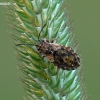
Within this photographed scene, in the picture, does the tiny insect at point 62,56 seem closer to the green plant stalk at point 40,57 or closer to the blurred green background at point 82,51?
the green plant stalk at point 40,57

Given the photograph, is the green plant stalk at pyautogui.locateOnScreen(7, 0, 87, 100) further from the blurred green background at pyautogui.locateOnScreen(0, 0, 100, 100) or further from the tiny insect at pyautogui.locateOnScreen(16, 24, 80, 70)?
the blurred green background at pyautogui.locateOnScreen(0, 0, 100, 100)

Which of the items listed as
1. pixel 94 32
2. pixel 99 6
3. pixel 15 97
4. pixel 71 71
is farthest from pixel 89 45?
pixel 71 71

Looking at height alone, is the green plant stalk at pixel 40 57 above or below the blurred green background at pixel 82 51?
below

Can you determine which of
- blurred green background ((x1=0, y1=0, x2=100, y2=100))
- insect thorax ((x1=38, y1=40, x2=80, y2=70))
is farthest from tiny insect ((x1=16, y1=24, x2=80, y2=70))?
blurred green background ((x1=0, y1=0, x2=100, y2=100))

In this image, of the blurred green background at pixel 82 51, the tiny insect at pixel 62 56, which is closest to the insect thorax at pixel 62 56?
the tiny insect at pixel 62 56

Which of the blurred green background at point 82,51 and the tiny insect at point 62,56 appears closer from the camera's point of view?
the tiny insect at point 62,56
